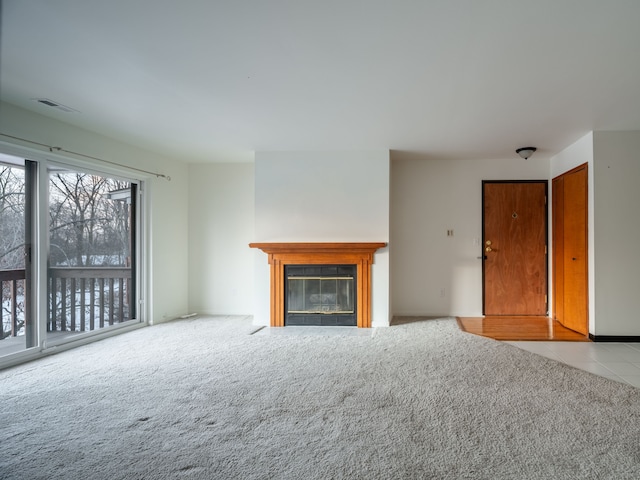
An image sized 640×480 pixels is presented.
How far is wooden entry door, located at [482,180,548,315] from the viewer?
520 centimetres

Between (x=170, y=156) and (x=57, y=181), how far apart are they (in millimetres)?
1622

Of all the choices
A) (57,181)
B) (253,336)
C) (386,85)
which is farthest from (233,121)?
(253,336)

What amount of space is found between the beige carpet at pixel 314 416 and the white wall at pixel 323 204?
1.30 meters

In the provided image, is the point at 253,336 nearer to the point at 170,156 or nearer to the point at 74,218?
the point at 74,218

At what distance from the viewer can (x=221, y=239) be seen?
5523mm

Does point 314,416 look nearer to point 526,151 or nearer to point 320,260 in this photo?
point 320,260

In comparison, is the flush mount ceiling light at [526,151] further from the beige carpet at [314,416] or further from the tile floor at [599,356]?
the beige carpet at [314,416]

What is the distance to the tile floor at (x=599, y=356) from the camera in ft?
9.88

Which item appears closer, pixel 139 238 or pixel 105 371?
pixel 105 371

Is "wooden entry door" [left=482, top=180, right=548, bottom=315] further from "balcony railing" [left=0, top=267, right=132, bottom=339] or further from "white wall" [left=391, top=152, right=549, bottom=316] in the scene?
"balcony railing" [left=0, top=267, right=132, bottom=339]

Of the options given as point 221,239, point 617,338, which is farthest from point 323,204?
point 617,338

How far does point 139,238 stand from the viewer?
15.6 ft

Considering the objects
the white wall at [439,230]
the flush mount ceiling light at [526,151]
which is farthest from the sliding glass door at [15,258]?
the flush mount ceiling light at [526,151]

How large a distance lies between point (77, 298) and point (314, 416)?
3.11 metres
